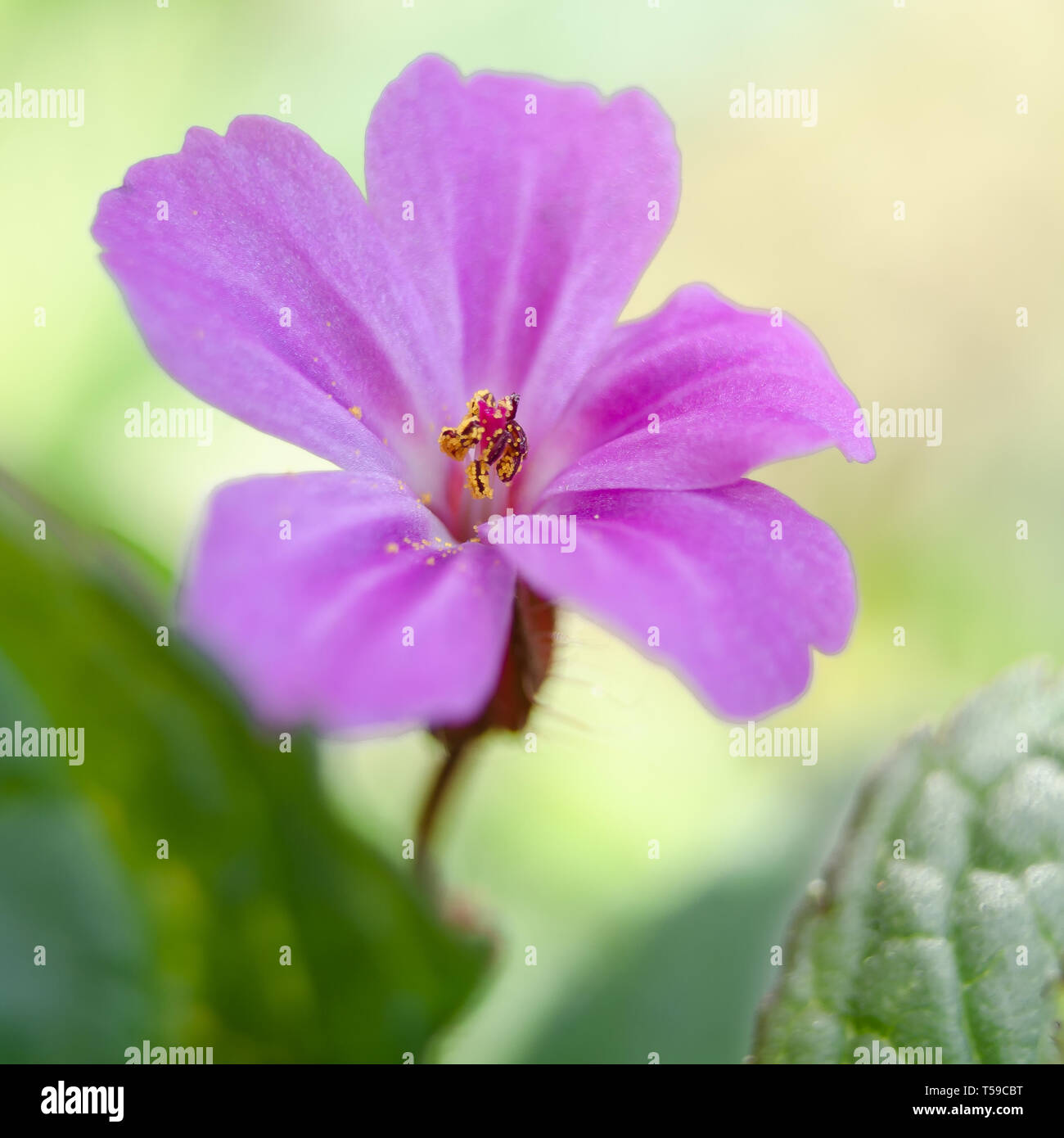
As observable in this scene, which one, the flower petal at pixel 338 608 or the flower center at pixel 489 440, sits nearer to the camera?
the flower petal at pixel 338 608

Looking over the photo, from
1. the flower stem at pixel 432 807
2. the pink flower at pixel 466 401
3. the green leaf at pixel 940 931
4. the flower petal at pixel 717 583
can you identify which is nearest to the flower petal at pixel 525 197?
the pink flower at pixel 466 401

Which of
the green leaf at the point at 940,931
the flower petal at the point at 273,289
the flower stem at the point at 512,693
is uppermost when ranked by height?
the flower petal at the point at 273,289

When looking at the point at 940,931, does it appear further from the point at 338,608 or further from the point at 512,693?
the point at 338,608

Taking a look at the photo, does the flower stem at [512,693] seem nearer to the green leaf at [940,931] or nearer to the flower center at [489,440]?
the flower center at [489,440]

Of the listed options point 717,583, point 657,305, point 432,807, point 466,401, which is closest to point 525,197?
point 466,401
